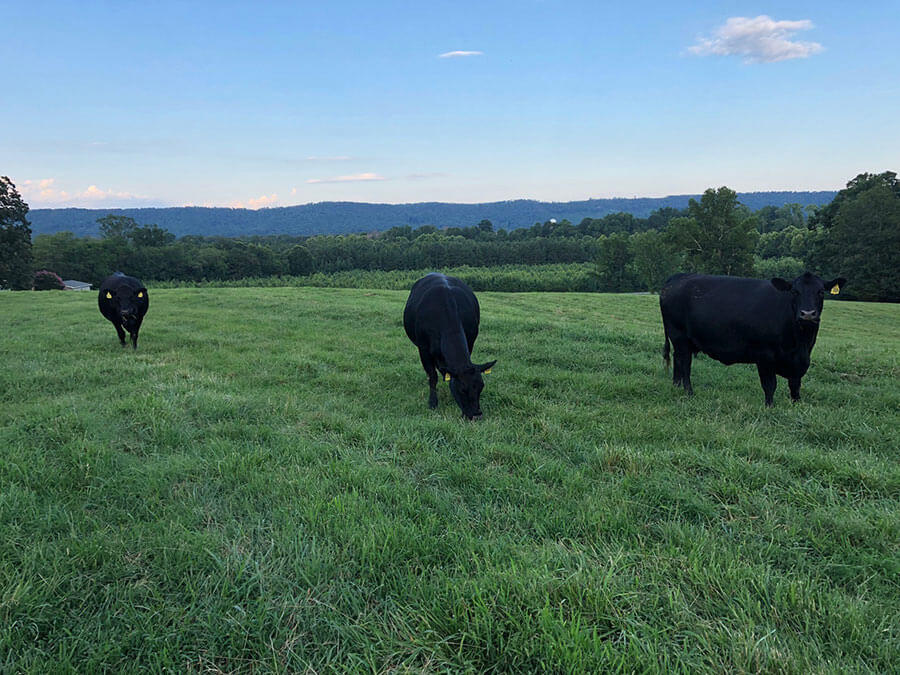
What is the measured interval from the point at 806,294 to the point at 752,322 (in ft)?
2.40

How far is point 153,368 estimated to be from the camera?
8.61 meters

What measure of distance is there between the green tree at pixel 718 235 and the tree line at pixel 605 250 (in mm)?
98

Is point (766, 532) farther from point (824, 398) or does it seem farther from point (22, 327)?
point (22, 327)

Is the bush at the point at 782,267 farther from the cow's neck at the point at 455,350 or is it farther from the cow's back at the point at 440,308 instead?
the cow's neck at the point at 455,350

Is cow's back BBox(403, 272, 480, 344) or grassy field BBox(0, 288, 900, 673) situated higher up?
cow's back BBox(403, 272, 480, 344)

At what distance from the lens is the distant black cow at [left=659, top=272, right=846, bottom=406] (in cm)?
666

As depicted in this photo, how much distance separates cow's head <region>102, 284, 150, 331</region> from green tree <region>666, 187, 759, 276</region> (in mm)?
50929

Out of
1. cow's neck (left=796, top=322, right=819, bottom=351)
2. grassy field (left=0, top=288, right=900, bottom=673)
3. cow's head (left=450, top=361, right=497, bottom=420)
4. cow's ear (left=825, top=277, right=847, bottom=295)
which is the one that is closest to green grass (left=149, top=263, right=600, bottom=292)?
cow's ear (left=825, top=277, right=847, bottom=295)

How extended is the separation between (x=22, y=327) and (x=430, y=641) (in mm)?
18524

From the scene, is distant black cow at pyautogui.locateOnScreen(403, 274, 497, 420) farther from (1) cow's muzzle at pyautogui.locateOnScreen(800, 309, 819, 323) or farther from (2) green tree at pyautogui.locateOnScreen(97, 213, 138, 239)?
(2) green tree at pyautogui.locateOnScreen(97, 213, 138, 239)

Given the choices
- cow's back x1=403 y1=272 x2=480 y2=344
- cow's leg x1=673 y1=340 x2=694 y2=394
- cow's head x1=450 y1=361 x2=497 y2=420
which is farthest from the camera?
cow's leg x1=673 y1=340 x2=694 y2=394

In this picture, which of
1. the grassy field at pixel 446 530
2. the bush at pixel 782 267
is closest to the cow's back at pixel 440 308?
the grassy field at pixel 446 530

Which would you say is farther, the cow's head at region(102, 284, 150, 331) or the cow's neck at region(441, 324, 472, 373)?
the cow's head at region(102, 284, 150, 331)

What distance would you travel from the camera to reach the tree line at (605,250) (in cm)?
4347
